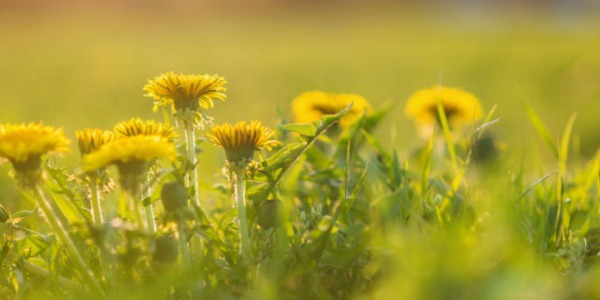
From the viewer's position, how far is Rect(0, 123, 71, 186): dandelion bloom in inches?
37.7

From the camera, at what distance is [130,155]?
958mm

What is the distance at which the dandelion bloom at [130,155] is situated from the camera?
3.14 feet

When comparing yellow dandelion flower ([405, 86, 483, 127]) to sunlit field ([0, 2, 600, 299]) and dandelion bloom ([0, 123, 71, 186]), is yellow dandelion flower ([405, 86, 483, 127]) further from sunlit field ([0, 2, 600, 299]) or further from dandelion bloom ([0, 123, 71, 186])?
dandelion bloom ([0, 123, 71, 186])

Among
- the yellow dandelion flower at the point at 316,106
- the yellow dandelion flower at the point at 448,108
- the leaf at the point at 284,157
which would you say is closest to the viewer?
the leaf at the point at 284,157

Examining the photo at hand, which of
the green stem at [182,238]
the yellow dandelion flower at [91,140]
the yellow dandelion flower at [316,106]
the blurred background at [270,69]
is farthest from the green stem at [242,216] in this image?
the yellow dandelion flower at [316,106]

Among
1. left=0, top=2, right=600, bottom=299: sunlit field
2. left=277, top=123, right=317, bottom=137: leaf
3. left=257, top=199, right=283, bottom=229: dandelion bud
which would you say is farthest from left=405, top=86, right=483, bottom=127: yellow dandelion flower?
left=257, top=199, right=283, bottom=229: dandelion bud

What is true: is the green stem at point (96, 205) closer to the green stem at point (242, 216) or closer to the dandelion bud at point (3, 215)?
the dandelion bud at point (3, 215)

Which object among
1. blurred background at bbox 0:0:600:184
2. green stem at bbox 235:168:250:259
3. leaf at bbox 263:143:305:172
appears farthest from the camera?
blurred background at bbox 0:0:600:184

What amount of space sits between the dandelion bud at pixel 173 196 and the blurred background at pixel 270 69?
746mm

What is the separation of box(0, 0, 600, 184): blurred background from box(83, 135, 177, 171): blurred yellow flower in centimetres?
82

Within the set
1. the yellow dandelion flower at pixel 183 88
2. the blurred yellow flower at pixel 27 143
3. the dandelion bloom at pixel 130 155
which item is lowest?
the dandelion bloom at pixel 130 155

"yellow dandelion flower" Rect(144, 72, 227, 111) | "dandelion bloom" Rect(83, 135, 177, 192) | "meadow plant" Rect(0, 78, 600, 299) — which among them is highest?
"yellow dandelion flower" Rect(144, 72, 227, 111)

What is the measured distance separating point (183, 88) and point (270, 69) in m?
5.82

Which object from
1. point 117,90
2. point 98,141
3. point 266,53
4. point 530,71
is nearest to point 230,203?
point 98,141
